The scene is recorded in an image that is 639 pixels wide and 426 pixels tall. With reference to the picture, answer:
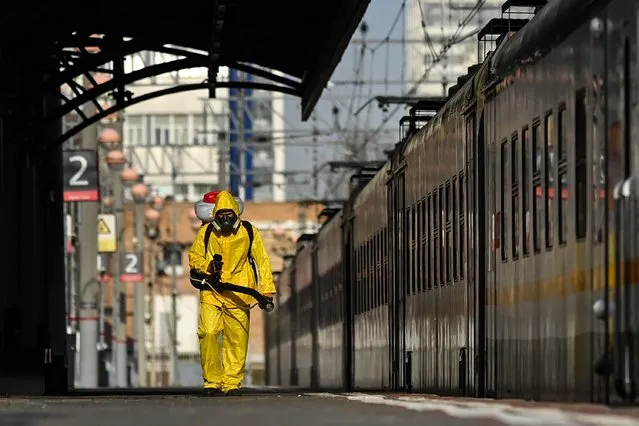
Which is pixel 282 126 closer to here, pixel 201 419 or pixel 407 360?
pixel 407 360

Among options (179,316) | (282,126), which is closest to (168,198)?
(179,316)

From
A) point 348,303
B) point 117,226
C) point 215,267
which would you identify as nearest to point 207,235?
point 215,267

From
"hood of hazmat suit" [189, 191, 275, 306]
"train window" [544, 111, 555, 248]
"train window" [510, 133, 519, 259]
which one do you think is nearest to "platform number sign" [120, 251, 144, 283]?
"hood of hazmat suit" [189, 191, 275, 306]

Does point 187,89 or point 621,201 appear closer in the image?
point 621,201

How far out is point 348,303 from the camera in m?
27.5

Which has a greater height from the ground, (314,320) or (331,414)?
(314,320)

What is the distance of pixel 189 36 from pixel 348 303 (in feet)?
15.5

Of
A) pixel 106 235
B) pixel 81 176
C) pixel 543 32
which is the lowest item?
pixel 543 32

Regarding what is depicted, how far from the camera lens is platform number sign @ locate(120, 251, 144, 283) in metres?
50.1

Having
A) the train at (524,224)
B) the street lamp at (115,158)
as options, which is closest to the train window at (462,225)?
the train at (524,224)

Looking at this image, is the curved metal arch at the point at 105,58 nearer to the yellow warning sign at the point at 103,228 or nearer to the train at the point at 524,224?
the train at the point at 524,224

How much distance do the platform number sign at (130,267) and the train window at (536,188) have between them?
1518 inches

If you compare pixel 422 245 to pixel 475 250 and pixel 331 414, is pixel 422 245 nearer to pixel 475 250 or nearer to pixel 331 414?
pixel 475 250

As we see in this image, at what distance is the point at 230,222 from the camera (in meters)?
A: 15.5
